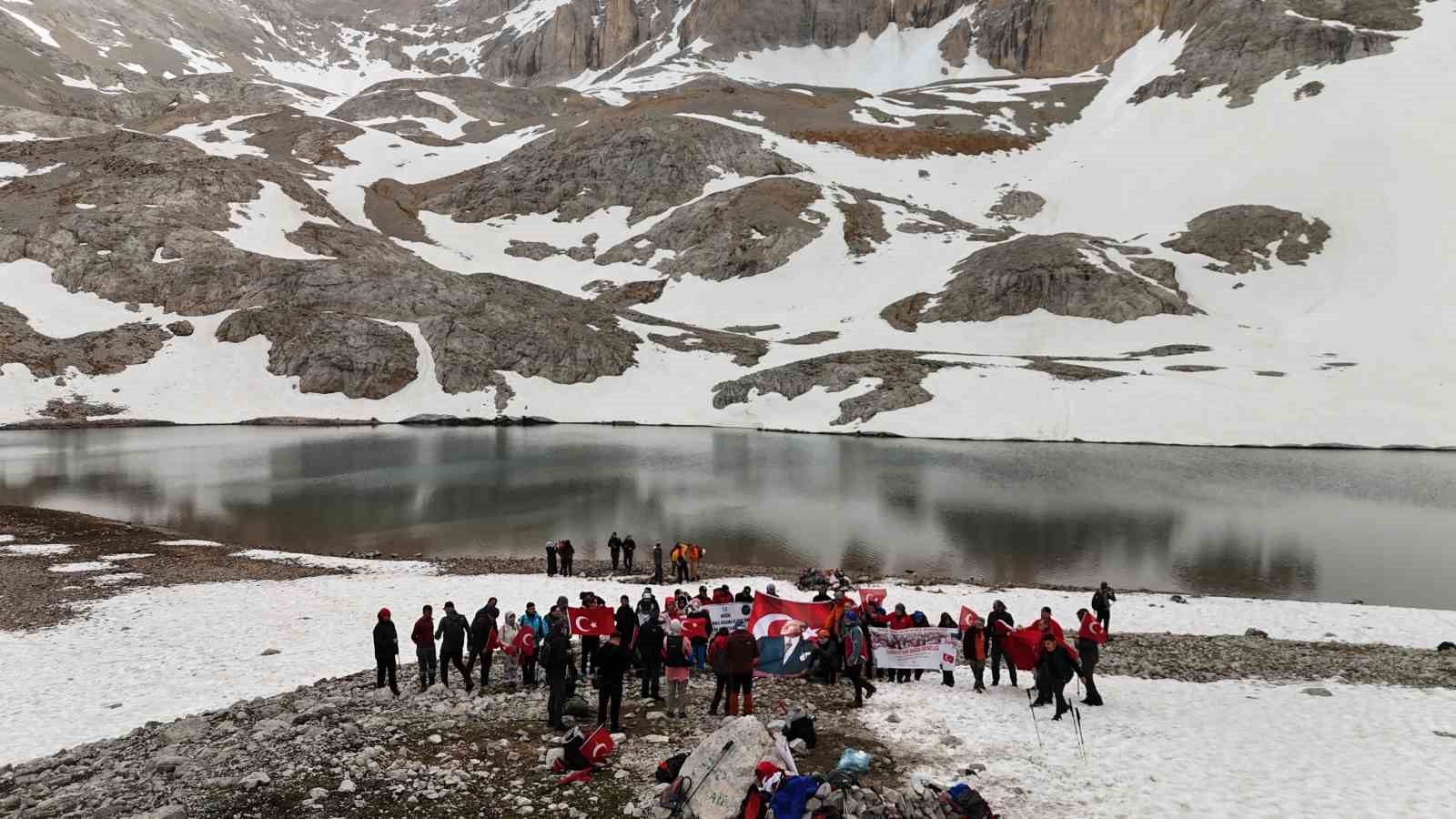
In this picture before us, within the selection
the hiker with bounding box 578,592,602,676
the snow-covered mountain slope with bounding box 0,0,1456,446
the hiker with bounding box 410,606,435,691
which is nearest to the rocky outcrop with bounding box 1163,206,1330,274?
the snow-covered mountain slope with bounding box 0,0,1456,446

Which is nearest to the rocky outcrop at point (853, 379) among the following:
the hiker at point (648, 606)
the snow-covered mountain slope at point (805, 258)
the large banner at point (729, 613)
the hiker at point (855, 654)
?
the snow-covered mountain slope at point (805, 258)

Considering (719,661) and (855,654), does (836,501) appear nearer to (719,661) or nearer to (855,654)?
(855,654)

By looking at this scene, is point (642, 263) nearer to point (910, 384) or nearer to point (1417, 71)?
point (910, 384)

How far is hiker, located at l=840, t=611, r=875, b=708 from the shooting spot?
47.9 ft

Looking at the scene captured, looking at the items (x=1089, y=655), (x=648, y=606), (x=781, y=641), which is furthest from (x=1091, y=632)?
(x=648, y=606)

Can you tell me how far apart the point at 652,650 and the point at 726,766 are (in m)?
5.26

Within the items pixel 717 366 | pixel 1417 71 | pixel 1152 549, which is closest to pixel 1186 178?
pixel 1417 71

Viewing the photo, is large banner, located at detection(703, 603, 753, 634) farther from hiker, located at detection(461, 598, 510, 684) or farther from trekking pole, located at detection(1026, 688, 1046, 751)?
trekking pole, located at detection(1026, 688, 1046, 751)

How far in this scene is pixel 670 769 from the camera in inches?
427

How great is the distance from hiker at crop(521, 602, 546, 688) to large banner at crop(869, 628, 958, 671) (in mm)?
7200

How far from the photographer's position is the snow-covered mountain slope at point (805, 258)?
75.9 metres

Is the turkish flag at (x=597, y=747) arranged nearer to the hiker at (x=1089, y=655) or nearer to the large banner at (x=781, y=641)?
the large banner at (x=781, y=641)

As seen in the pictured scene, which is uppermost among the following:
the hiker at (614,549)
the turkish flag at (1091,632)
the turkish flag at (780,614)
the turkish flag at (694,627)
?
the turkish flag at (1091,632)

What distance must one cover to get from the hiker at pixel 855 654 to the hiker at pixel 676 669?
3034mm
